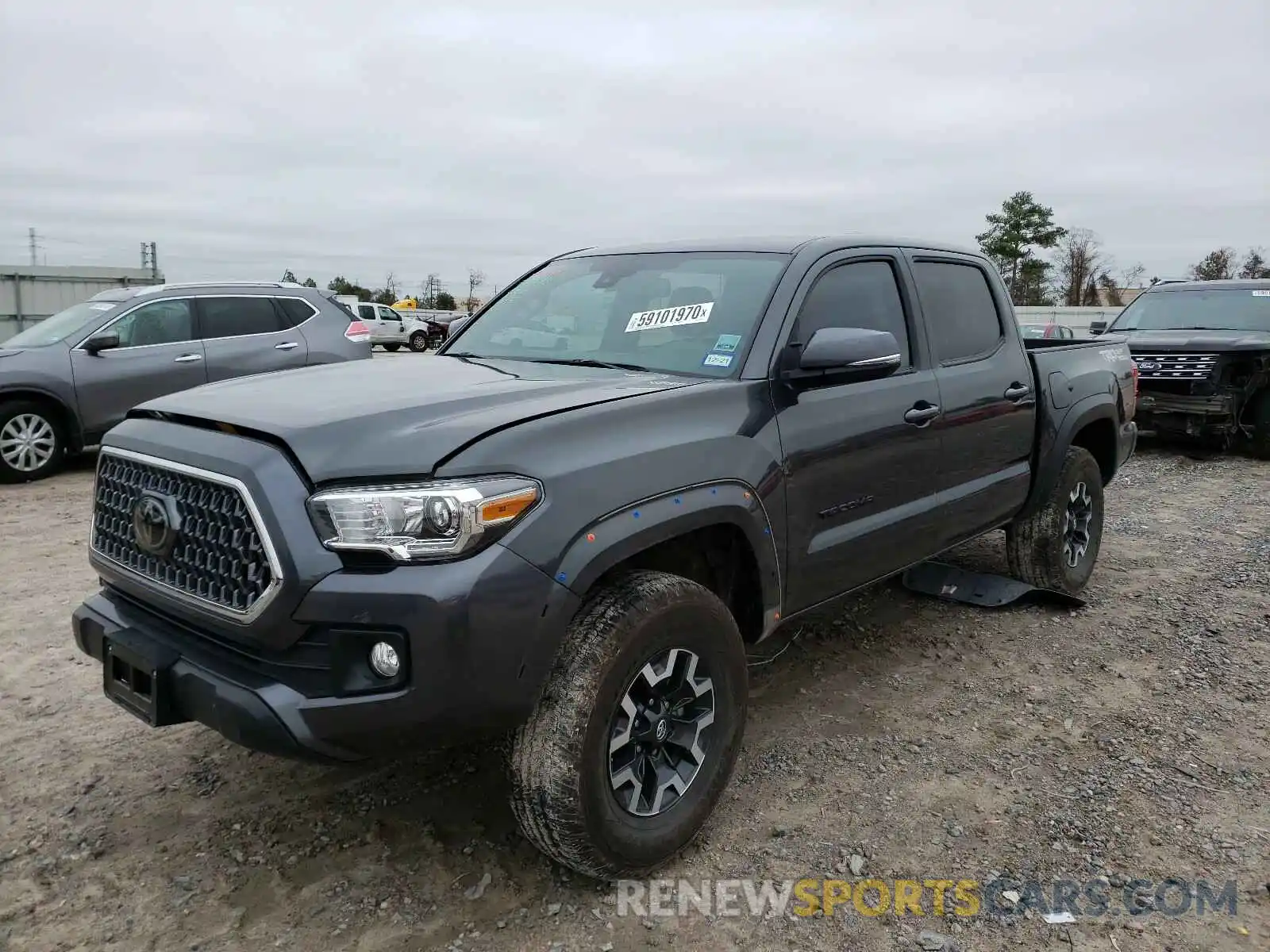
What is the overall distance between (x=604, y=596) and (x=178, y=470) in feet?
3.90

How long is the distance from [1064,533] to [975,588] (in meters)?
0.56

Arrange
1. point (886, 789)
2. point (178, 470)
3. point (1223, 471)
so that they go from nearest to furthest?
point (178, 470) → point (886, 789) → point (1223, 471)

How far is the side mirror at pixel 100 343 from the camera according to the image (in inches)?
326

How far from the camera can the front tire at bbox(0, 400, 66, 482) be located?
8047 mm

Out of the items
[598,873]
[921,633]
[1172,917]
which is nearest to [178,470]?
[598,873]

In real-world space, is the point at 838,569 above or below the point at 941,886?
above

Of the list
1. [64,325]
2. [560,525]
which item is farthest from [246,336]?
[560,525]

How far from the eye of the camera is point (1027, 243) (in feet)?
137

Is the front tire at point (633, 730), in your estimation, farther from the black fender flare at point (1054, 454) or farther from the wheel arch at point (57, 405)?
the wheel arch at point (57, 405)

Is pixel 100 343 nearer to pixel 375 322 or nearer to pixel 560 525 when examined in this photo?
pixel 560 525

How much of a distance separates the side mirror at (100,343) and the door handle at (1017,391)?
751cm

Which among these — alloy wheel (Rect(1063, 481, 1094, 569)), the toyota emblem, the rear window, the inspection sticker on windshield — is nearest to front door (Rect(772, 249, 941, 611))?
the inspection sticker on windshield

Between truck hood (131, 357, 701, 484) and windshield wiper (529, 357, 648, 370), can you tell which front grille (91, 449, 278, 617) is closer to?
truck hood (131, 357, 701, 484)

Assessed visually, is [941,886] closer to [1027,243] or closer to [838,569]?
[838,569]
